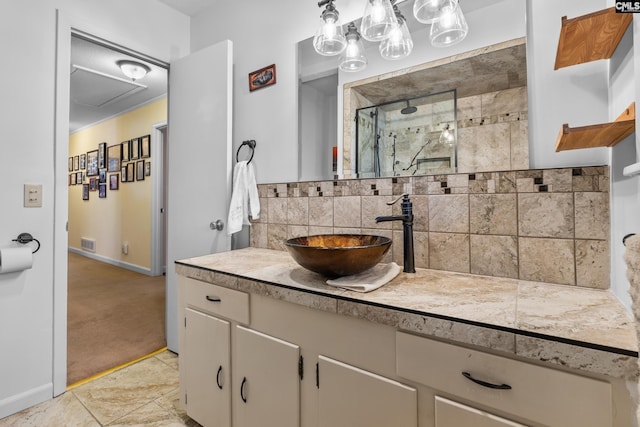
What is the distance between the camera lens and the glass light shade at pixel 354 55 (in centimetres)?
155

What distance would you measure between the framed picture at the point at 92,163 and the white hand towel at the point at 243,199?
4.85m

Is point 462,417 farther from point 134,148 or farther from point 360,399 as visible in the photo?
point 134,148

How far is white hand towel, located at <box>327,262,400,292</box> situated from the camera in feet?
3.28

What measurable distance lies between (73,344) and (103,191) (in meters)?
3.69

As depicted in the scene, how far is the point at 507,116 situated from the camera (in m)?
1.22

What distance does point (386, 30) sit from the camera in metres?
1.42

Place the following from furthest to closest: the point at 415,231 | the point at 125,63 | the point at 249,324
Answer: the point at 125,63 < the point at 415,231 < the point at 249,324

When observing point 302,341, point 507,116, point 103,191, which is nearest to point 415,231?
point 507,116

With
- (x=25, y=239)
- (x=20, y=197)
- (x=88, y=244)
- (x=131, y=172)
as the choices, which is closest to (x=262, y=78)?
(x=20, y=197)

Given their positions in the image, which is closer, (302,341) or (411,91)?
(302,341)

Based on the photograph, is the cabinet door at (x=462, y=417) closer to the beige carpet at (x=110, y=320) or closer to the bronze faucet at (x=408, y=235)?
the bronze faucet at (x=408, y=235)

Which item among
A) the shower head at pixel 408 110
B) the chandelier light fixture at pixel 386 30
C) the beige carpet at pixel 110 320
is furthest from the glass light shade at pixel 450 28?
the beige carpet at pixel 110 320

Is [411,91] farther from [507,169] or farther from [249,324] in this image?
[249,324]

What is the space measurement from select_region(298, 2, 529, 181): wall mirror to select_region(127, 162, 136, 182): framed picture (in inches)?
150
